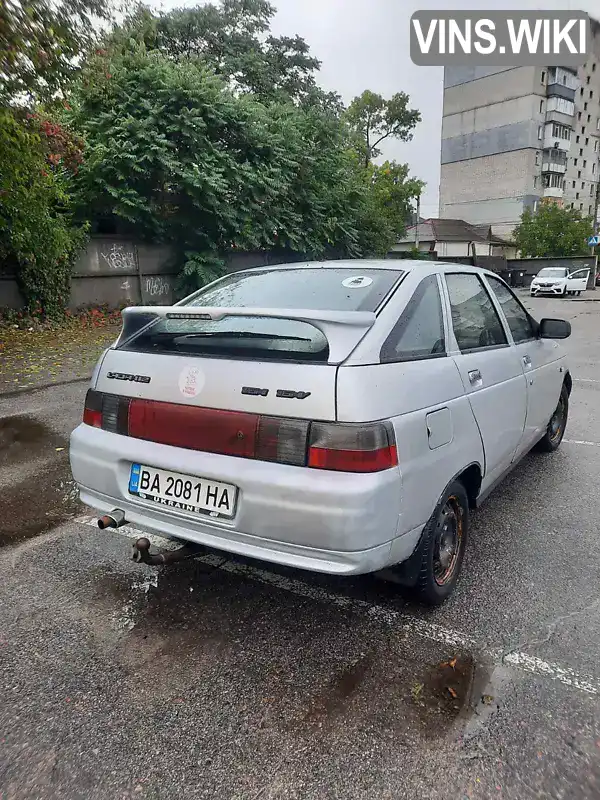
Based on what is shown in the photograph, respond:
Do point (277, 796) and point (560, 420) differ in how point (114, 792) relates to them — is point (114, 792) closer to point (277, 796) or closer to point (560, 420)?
point (277, 796)

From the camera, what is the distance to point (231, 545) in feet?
7.56

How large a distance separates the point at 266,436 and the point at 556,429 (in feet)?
11.9

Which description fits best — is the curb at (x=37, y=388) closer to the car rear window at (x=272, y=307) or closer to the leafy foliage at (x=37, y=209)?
the leafy foliage at (x=37, y=209)

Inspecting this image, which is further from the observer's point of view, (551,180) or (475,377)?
(551,180)

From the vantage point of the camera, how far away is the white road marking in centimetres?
222

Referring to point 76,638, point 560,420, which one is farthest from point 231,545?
point 560,420

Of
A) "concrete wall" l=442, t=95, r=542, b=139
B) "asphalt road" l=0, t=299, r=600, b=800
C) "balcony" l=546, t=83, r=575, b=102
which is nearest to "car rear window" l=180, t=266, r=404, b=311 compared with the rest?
"asphalt road" l=0, t=299, r=600, b=800

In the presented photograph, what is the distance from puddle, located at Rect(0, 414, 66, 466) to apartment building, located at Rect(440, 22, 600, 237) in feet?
186

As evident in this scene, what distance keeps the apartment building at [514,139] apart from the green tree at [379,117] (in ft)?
57.8

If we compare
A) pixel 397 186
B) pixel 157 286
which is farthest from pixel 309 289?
pixel 397 186

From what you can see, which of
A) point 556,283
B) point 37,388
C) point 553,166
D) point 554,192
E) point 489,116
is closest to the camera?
point 37,388

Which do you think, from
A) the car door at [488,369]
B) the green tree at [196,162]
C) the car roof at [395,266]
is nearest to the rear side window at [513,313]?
the car door at [488,369]

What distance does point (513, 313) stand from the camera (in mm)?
3836

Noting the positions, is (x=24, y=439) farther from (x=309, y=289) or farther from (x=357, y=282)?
(x=357, y=282)
